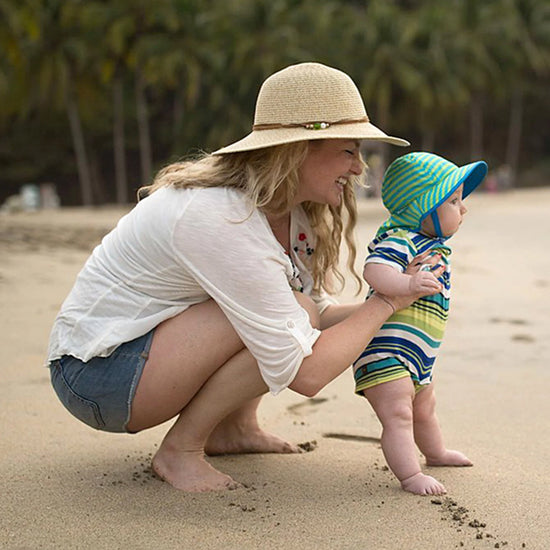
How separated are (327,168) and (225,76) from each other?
34.3 meters

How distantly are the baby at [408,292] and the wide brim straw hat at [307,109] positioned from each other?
171 mm

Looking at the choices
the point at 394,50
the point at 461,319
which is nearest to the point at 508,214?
the point at 461,319

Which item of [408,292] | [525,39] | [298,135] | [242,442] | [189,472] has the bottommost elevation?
[525,39]

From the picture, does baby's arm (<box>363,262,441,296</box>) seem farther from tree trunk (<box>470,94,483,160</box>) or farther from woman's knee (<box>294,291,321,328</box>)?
tree trunk (<box>470,94,483,160</box>)

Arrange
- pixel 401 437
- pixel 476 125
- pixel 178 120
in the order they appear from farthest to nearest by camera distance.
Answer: pixel 476 125, pixel 178 120, pixel 401 437

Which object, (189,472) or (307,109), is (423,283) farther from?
(189,472)

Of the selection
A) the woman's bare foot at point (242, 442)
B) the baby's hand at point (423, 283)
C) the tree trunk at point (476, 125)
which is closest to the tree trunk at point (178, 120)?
the tree trunk at point (476, 125)

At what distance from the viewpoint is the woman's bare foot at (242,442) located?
116 inches

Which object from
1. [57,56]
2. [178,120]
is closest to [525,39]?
[178,120]

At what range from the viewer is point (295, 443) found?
3.06m

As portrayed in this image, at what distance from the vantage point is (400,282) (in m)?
2.48

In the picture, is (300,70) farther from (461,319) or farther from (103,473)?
(461,319)

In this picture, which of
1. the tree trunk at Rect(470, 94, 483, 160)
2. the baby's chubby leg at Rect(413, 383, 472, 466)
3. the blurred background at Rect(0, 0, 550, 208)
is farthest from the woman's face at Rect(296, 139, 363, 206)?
the tree trunk at Rect(470, 94, 483, 160)

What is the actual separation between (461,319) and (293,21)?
31.3m
